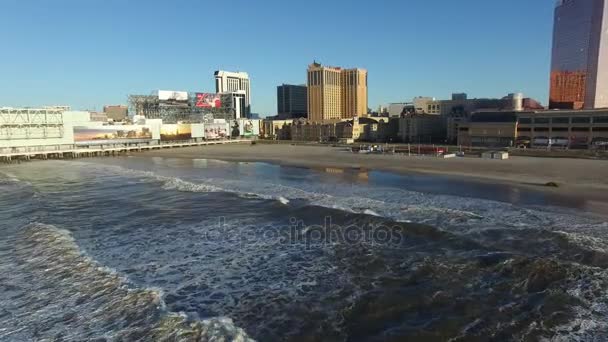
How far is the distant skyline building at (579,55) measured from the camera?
433 ft

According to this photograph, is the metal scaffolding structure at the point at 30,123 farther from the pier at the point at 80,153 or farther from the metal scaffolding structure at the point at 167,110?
the metal scaffolding structure at the point at 167,110

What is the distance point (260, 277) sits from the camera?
15211mm

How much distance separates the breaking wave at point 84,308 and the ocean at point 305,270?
0.18ft

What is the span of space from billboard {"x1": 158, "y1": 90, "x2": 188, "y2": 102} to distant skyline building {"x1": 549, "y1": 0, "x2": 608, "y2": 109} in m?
120

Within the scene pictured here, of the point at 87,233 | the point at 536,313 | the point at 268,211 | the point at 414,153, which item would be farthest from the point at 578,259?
the point at 414,153

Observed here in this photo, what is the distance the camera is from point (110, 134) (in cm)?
9862

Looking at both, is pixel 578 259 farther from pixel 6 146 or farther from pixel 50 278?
pixel 6 146

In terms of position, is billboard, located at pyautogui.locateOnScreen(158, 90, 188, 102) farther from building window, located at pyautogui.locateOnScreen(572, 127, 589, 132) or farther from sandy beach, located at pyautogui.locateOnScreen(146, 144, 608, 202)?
building window, located at pyautogui.locateOnScreen(572, 127, 589, 132)

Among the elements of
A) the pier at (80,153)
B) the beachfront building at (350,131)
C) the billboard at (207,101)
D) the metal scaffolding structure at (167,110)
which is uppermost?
the billboard at (207,101)

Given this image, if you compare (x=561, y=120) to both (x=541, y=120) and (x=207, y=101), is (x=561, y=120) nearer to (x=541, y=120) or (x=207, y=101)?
(x=541, y=120)

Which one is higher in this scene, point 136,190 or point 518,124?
point 518,124

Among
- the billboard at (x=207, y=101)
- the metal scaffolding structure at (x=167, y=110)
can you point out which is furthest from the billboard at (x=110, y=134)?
the billboard at (x=207, y=101)

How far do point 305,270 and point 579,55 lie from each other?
521 ft

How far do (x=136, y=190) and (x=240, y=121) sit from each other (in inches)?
4094
